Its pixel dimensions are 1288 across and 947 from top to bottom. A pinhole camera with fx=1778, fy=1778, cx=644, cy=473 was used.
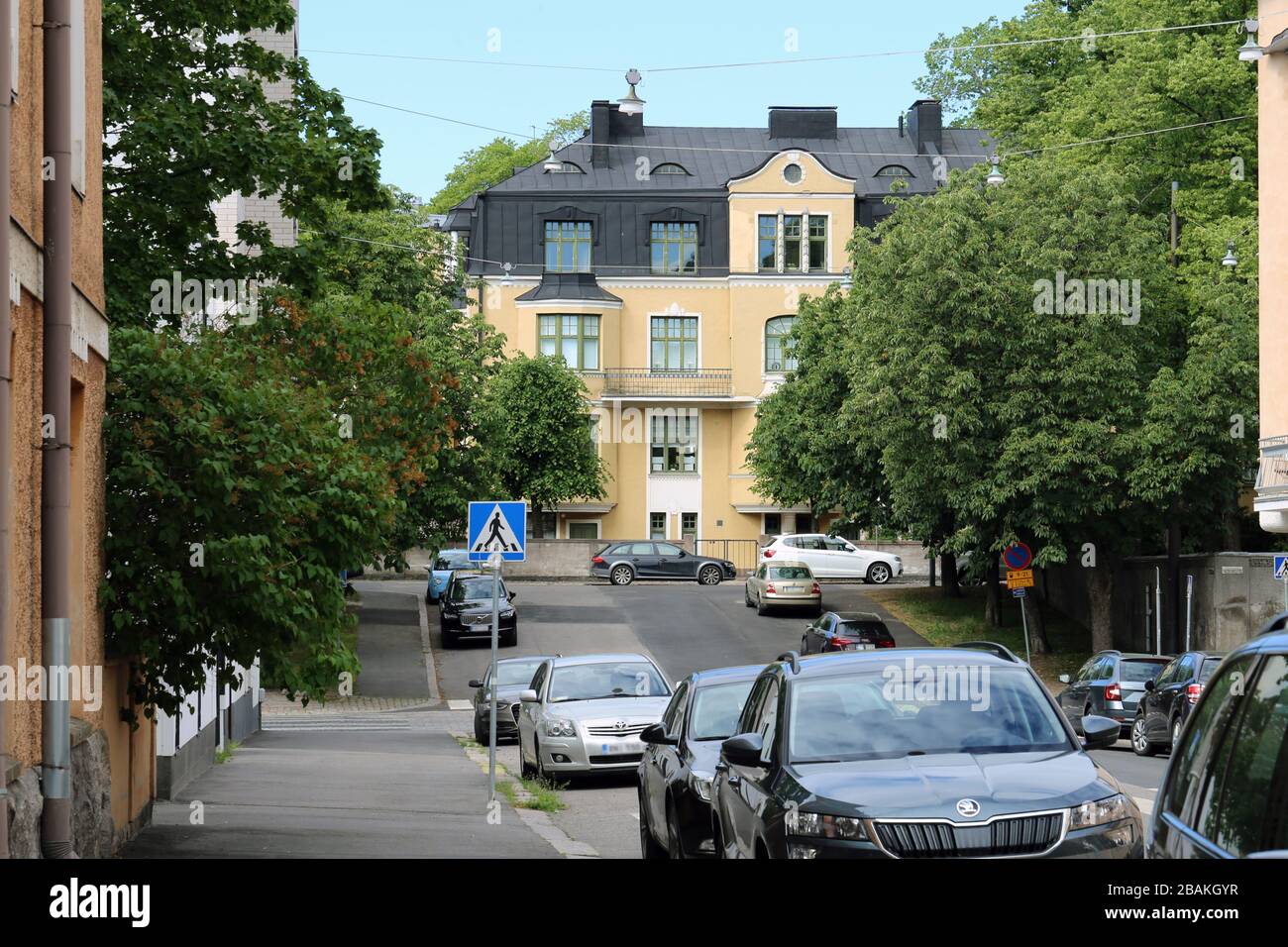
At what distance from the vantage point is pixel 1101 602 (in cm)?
4044

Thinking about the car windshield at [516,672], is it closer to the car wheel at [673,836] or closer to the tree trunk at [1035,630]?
the car wheel at [673,836]

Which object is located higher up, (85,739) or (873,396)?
(873,396)

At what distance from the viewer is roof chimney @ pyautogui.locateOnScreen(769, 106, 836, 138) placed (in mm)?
71125

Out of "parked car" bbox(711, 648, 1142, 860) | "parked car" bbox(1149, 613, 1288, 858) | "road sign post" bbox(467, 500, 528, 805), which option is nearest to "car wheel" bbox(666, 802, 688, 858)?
"parked car" bbox(711, 648, 1142, 860)

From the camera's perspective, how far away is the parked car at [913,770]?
7.75m

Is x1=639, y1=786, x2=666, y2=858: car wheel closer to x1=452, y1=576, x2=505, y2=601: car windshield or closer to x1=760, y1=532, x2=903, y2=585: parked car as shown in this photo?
x1=452, y1=576, x2=505, y2=601: car windshield

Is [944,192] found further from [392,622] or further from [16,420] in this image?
[16,420]

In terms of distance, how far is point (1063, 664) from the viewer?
40.8m

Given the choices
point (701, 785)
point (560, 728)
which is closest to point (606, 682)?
point (560, 728)

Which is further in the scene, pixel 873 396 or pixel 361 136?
pixel 873 396

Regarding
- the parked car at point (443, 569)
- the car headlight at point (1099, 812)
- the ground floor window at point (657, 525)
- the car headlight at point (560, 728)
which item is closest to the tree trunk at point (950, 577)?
the parked car at point (443, 569)

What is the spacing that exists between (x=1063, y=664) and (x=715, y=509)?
98.8ft
